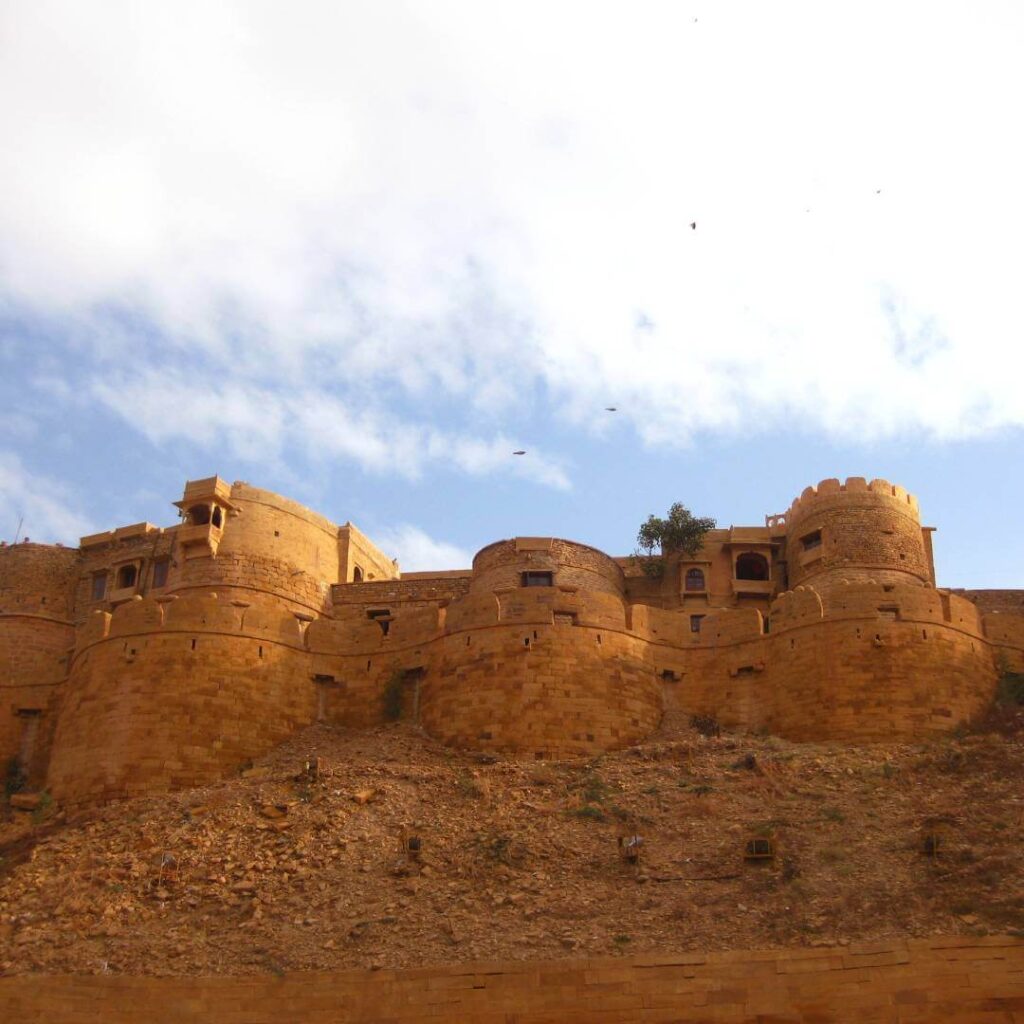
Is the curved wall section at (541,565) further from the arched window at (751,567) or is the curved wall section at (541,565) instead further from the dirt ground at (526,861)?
the dirt ground at (526,861)

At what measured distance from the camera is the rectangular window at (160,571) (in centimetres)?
3641

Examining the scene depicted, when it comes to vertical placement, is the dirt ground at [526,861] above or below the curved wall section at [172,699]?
below

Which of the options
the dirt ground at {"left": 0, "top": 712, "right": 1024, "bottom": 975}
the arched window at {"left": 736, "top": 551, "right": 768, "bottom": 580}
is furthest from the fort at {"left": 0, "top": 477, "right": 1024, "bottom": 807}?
the arched window at {"left": 736, "top": 551, "right": 768, "bottom": 580}

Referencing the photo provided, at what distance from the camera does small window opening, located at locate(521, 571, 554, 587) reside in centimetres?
3456

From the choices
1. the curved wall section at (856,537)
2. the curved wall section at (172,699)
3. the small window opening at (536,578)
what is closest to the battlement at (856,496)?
the curved wall section at (856,537)

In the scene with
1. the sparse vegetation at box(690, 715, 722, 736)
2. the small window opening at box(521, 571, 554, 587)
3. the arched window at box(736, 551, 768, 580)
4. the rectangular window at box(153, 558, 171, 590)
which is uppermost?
the arched window at box(736, 551, 768, 580)

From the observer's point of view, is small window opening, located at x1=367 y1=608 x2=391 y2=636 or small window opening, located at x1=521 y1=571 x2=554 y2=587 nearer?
small window opening, located at x1=521 y1=571 x2=554 y2=587

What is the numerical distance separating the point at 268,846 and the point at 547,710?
267 inches

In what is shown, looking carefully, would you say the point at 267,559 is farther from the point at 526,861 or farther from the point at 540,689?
the point at 526,861

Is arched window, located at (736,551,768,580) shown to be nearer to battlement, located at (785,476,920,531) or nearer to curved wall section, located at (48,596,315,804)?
battlement, located at (785,476,920,531)

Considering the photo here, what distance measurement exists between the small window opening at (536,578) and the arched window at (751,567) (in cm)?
547

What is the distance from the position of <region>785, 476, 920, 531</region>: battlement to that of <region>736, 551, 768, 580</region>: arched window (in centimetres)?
149

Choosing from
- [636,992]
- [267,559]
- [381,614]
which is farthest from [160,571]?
[636,992]

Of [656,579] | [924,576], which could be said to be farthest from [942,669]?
[656,579]
